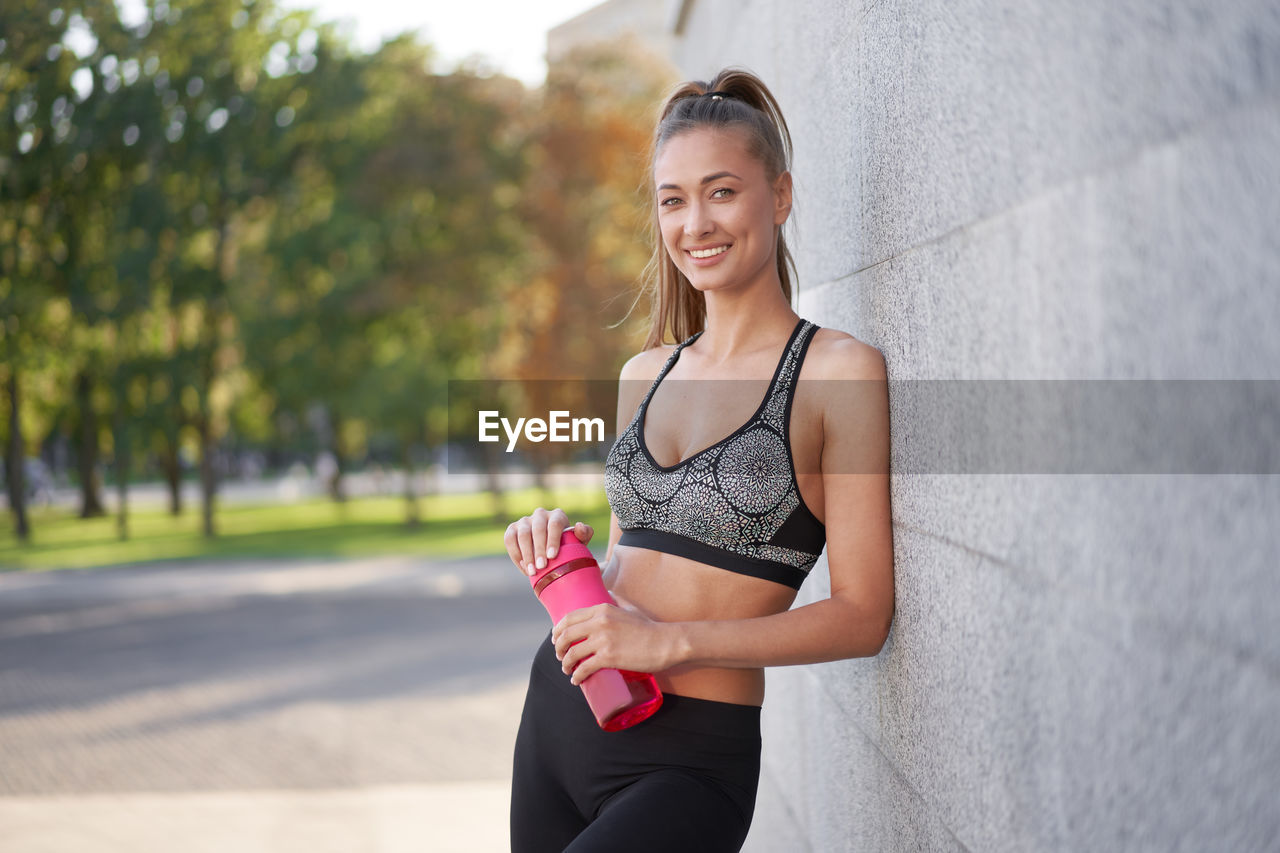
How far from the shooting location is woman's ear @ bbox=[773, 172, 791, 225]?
7.26 feet

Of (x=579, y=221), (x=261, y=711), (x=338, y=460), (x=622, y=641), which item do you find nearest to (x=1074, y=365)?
(x=622, y=641)

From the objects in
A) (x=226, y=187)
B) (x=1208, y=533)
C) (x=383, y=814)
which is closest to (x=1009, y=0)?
(x=1208, y=533)

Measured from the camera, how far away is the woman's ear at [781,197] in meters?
2.21

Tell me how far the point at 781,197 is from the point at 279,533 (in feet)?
63.7

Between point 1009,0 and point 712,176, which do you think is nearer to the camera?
point 1009,0

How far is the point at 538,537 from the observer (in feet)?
6.51

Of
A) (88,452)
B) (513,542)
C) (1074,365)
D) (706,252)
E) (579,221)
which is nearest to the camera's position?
(1074,365)

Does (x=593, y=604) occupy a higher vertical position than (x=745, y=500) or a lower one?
lower

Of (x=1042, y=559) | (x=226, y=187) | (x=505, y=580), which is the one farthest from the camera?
(x=226, y=187)

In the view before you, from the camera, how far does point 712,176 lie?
2.09 metres

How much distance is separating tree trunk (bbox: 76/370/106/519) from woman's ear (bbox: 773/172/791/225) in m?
21.3

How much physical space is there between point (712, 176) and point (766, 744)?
99.4 inches

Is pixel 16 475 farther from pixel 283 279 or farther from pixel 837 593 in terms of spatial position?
pixel 837 593

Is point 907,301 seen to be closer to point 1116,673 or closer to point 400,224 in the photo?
point 1116,673
